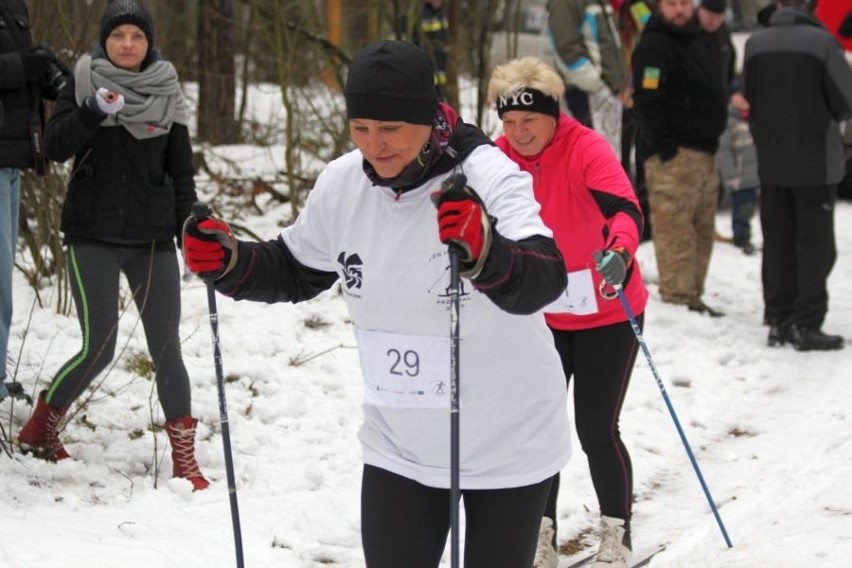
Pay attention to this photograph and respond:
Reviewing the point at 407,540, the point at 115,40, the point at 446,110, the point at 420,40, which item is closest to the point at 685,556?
the point at 407,540

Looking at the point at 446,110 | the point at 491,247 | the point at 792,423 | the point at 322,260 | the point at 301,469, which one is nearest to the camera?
the point at 491,247

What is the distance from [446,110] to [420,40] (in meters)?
6.42

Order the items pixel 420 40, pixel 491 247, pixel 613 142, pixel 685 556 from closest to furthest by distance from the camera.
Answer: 1. pixel 491 247
2. pixel 685 556
3. pixel 420 40
4. pixel 613 142

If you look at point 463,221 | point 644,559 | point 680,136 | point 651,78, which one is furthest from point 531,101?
point 680,136

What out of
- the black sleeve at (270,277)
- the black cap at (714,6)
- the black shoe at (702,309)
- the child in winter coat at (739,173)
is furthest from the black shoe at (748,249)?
the black sleeve at (270,277)

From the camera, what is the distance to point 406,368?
2938 mm

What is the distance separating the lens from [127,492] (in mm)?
5016

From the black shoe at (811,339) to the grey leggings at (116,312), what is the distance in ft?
14.5

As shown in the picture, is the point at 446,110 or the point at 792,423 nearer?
the point at 446,110

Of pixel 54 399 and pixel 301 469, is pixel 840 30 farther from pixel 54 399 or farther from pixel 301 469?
pixel 54 399

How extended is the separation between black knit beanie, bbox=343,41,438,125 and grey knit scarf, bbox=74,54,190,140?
219 cm

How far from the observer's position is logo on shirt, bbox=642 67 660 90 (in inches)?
320

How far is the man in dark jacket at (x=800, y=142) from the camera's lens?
308 inches

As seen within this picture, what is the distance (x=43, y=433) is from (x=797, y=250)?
16.5ft
